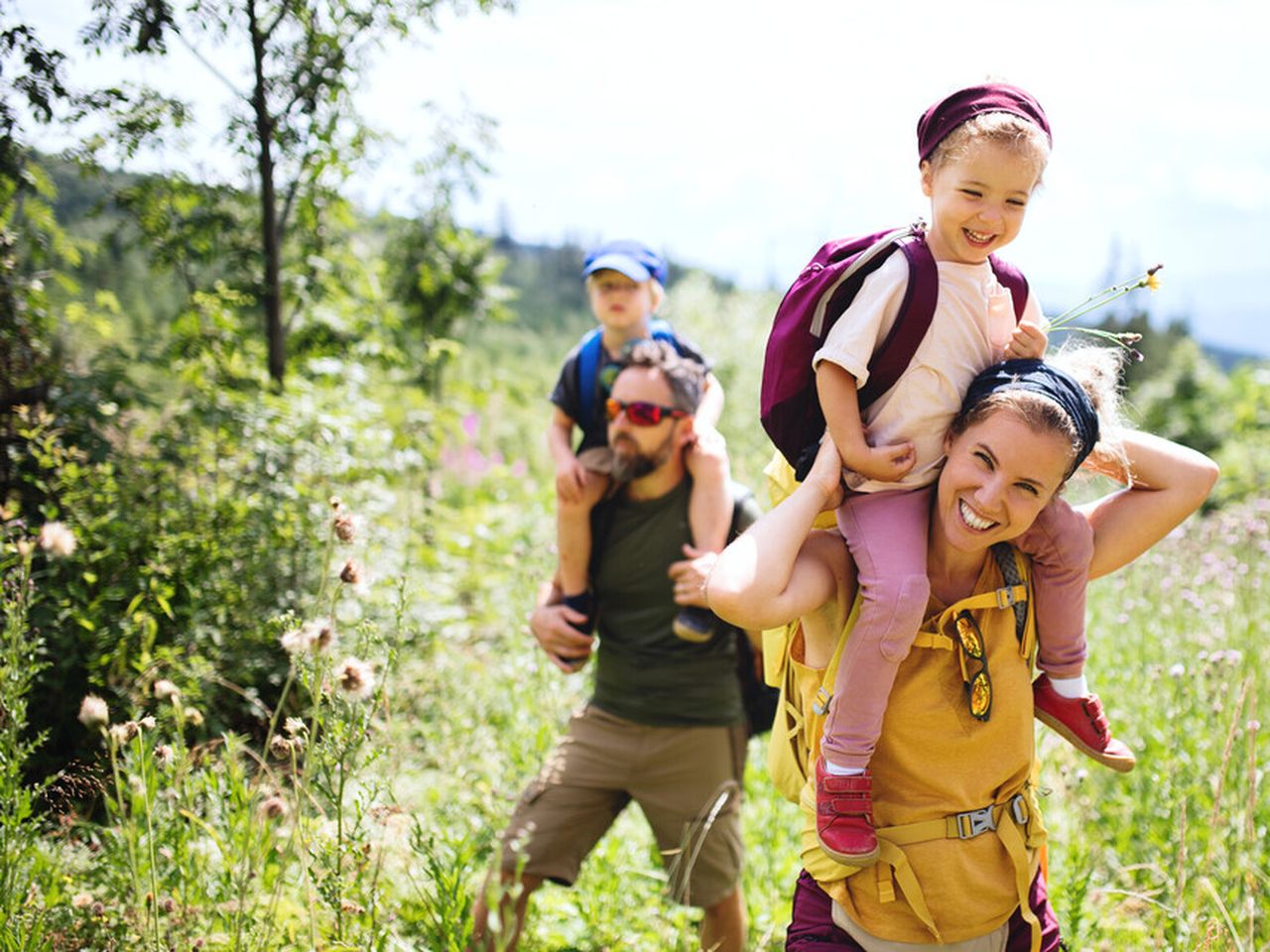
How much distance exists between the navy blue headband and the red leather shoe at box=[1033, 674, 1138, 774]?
0.55 meters

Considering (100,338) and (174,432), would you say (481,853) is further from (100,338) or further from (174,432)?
(100,338)

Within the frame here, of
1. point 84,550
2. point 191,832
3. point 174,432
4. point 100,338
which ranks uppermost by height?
point 100,338

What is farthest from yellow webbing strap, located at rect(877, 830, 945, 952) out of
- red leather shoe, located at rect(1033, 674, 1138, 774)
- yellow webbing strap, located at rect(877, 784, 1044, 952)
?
red leather shoe, located at rect(1033, 674, 1138, 774)

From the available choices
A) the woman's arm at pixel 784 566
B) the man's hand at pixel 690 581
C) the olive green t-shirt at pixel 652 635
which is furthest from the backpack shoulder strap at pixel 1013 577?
the olive green t-shirt at pixel 652 635

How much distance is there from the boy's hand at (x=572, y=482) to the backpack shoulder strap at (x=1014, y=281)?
4.81 feet

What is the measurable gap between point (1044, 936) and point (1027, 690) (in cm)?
54

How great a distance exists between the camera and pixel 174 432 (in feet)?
12.5

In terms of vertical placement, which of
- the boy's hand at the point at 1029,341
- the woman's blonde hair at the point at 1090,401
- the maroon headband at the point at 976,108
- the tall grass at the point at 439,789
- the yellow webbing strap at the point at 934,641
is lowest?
the tall grass at the point at 439,789

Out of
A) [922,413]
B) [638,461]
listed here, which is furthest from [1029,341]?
[638,461]

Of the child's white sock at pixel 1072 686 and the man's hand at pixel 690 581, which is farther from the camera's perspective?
the man's hand at pixel 690 581

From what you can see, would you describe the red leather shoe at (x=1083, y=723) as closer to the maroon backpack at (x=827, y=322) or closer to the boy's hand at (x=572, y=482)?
the maroon backpack at (x=827, y=322)

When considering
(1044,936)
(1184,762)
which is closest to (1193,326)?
(1184,762)

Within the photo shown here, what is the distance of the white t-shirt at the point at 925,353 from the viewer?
71.9 inches

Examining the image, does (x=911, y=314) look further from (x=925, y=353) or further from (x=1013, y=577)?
(x=1013, y=577)
